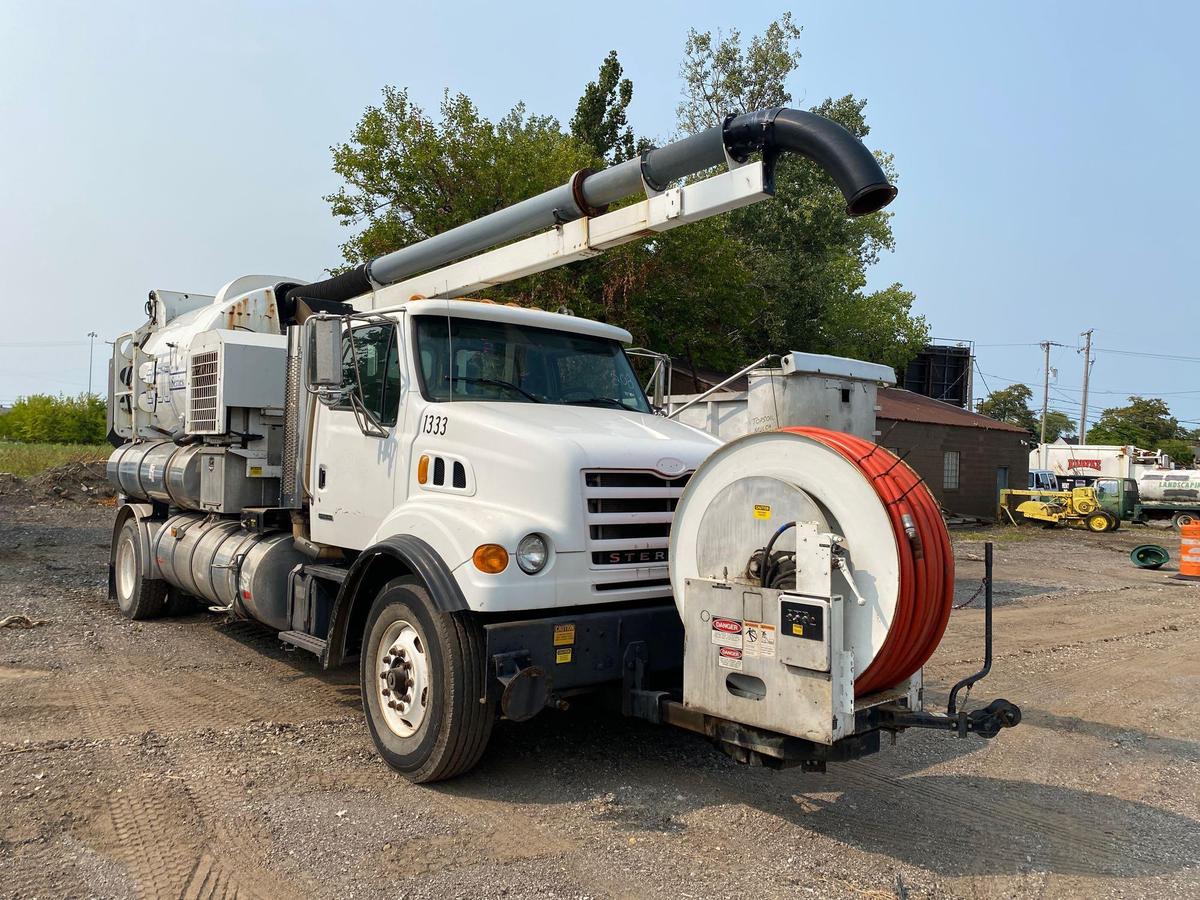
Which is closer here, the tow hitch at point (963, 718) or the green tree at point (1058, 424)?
the tow hitch at point (963, 718)

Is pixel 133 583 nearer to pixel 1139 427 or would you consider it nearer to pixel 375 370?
pixel 375 370

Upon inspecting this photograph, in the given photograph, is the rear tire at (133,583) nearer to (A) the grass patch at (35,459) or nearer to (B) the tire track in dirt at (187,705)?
(B) the tire track in dirt at (187,705)

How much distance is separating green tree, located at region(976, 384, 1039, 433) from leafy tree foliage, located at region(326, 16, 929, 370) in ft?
173

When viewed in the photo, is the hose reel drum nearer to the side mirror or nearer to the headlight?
the headlight

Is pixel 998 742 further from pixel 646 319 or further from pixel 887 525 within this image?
pixel 646 319

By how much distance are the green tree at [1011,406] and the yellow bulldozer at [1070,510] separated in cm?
4978

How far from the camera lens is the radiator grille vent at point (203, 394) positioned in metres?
8.03

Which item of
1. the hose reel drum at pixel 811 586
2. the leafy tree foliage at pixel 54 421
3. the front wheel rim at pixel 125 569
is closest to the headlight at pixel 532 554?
the hose reel drum at pixel 811 586

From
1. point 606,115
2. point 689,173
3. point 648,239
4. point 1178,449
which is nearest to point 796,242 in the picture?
point 606,115

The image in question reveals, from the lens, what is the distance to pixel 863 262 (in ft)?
138

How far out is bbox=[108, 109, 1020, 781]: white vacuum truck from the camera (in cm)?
409

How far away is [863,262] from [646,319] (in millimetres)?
24177

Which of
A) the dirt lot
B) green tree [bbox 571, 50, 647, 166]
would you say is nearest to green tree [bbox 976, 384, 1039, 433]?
green tree [bbox 571, 50, 647, 166]

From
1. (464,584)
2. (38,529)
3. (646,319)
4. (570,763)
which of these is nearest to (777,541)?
(464,584)
